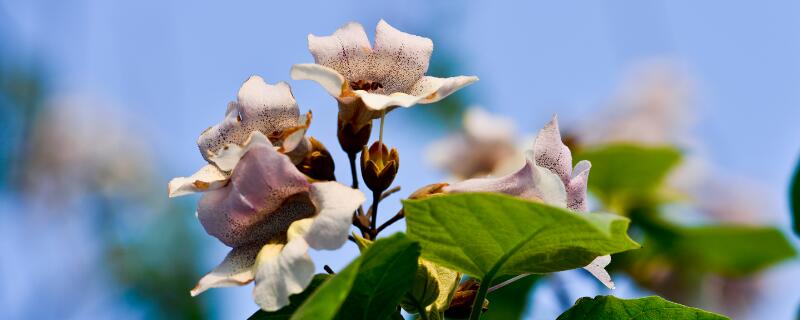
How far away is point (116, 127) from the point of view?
984 cm

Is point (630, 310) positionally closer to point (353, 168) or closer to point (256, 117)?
point (353, 168)

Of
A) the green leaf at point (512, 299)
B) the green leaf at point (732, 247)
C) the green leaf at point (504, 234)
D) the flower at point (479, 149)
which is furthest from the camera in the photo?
the flower at point (479, 149)

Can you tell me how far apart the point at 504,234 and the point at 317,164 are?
0.95 ft

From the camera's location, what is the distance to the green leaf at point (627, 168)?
132 inches

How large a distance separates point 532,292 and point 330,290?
200cm

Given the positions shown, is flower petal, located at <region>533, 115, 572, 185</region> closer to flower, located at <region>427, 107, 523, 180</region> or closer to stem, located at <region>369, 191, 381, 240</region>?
stem, located at <region>369, 191, 381, 240</region>

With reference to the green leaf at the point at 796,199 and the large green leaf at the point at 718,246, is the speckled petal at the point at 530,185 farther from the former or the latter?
the large green leaf at the point at 718,246

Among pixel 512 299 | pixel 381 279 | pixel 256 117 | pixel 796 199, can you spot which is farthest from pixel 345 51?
pixel 512 299

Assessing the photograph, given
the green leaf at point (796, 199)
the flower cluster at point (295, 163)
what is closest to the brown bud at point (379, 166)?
the flower cluster at point (295, 163)

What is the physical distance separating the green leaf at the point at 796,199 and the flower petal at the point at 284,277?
5.14 ft

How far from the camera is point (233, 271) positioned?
1.13 m

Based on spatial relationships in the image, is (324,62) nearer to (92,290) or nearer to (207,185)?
(207,185)

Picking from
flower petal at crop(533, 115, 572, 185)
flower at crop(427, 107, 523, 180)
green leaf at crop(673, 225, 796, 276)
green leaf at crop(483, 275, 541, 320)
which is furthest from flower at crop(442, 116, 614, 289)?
flower at crop(427, 107, 523, 180)

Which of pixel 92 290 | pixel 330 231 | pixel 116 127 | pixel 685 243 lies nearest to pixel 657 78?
pixel 685 243
